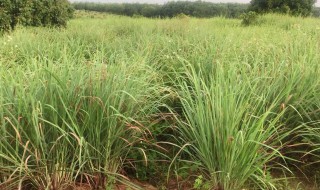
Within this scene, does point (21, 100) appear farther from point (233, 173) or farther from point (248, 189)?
point (248, 189)

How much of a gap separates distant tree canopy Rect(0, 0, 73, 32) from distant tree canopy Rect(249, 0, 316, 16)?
8.64 m

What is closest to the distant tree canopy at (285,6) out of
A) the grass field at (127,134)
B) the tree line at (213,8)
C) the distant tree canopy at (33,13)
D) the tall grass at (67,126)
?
the tree line at (213,8)

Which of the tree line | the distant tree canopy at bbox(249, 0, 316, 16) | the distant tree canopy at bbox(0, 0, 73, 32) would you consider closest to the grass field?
the distant tree canopy at bbox(0, 0, 73, 32)

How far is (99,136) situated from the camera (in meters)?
1.82

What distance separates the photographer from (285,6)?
13383 millimetres

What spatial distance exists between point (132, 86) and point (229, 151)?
0.76m

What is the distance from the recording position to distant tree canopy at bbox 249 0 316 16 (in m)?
13.6

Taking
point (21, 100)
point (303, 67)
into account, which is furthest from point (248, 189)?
point (21, 100)

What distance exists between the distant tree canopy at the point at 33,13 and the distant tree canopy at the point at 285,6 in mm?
8645

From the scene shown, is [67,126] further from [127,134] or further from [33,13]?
[33,13]

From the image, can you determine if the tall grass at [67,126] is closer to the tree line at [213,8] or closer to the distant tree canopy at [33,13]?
the distant tree canopy at [33,13]

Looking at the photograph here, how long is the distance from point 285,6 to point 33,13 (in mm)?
9892

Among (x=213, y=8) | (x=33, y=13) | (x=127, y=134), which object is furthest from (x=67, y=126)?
(x=213, y=8)

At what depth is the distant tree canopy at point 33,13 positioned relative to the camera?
7227 millimetres
